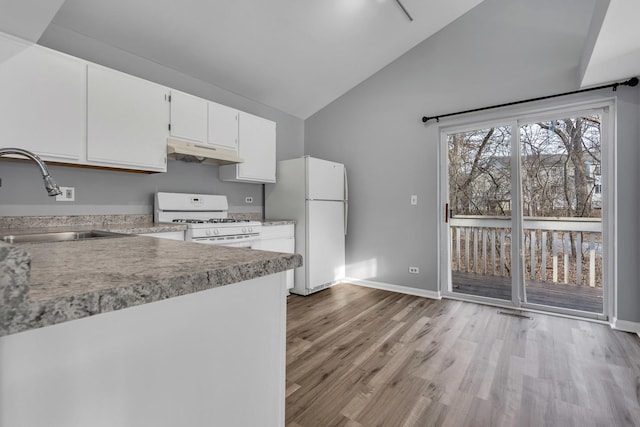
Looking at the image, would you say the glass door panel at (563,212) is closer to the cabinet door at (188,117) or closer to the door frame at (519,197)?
the door frame at (519,197)

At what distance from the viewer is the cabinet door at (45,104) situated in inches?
77.0

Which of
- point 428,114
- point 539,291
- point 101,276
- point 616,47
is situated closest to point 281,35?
point 428,114

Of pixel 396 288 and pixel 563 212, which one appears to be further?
pixel 396 288

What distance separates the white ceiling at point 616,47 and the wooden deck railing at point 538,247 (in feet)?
4.08

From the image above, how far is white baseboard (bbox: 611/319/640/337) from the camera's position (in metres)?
2.60

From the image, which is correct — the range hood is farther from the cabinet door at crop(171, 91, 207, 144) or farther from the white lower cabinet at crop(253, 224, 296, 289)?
the white lower cabinet at crop(253, 224, 296, 289)

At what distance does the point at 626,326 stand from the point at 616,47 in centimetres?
218

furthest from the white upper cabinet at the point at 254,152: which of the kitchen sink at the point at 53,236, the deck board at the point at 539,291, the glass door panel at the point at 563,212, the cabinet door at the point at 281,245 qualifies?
the glass door panel at the point at 563,212

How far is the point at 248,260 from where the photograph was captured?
77 cm

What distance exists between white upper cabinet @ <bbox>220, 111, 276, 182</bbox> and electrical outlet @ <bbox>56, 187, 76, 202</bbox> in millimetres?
1396

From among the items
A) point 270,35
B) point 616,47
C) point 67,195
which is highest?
point 270,35

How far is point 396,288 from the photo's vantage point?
3.88m

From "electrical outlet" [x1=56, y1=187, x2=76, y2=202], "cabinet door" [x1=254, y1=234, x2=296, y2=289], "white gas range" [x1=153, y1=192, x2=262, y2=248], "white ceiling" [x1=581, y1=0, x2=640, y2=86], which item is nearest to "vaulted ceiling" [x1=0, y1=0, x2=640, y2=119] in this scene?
"white ceiling" [x1=581, y1=0, x2=640, y2=86]

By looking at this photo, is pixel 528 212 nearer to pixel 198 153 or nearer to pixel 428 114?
pixel 428 114
